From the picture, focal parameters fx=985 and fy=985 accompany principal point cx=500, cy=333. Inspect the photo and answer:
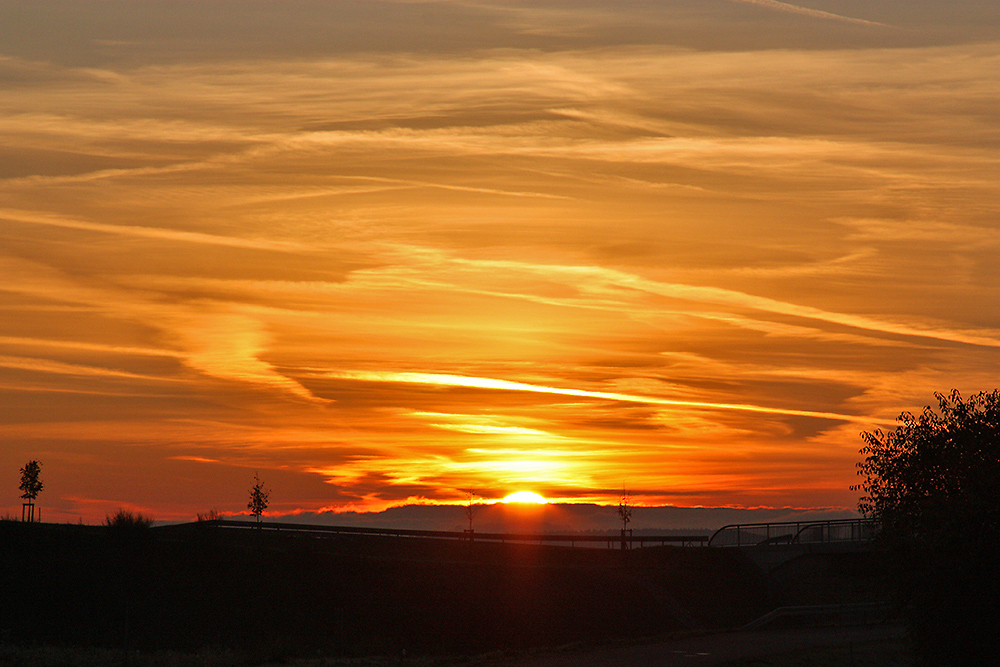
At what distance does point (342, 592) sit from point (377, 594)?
2.05 meters

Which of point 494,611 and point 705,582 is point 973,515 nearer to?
point 494,611

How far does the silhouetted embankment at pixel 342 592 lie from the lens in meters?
49.9

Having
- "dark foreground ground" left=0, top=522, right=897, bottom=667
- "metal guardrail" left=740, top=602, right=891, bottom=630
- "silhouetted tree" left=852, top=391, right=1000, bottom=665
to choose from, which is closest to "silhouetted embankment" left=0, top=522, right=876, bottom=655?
"dark foreground ground" left=0, top=522, right=897, bottom=667

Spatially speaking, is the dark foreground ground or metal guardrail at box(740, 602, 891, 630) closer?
the dark foreground ground

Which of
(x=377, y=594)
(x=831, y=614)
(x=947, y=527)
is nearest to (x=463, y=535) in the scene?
(x=377, y=594)

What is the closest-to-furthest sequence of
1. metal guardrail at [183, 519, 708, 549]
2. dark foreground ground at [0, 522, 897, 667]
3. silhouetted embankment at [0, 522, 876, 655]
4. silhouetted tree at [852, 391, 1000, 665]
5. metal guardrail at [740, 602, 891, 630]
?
silhouetted tree at [852, 391, 1000, 665], dark foreground ground at [0, 522, 897, 667], silhouetted embankment at [0, 522, 876, 655], metal guardrail at [740, 602, 891, 630], metal guardrail at [183, 519, 708, 549]

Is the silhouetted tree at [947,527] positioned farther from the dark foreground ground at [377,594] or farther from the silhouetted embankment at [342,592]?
the silhouetted embankment at [342,592]

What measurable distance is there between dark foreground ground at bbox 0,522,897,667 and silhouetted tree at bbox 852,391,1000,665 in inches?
373

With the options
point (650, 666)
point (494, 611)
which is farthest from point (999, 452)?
point (494, 611)

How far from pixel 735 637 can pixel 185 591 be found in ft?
101

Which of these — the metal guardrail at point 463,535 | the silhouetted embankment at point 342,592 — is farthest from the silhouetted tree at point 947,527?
the metal guardrail at point 463,535

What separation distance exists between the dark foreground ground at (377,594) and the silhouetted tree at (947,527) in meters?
9.47

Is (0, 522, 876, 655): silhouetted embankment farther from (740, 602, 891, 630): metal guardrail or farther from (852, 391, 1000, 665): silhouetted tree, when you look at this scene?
(852, 391, 1000, 665): silhouetted tree

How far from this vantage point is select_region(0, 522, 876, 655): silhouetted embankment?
4994 cm
